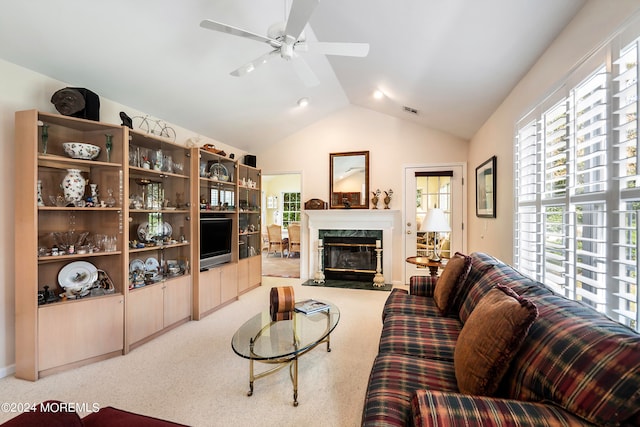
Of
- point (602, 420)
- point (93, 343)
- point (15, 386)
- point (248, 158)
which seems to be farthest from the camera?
point (248, 158)

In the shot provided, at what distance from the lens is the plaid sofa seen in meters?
0.84

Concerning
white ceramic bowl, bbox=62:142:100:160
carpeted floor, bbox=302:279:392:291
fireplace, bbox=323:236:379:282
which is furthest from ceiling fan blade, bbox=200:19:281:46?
carpeted floor, bbox=302:279:392:291

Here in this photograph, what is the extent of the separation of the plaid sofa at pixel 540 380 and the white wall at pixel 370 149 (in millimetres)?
3387

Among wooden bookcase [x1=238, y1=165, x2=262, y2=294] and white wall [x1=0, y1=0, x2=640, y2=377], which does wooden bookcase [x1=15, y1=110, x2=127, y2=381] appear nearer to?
white wall [x1=0, y1=0, x2=640, y2=377]

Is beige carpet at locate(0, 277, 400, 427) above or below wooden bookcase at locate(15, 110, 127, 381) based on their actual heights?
below

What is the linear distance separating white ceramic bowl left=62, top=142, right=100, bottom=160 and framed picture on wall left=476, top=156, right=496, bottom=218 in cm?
405

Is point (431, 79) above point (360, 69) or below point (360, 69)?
below

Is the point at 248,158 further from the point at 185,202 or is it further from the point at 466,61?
the point at 466,61

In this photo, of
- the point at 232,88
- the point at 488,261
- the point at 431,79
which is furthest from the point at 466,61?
the point at 232,88

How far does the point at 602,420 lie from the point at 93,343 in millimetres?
3249

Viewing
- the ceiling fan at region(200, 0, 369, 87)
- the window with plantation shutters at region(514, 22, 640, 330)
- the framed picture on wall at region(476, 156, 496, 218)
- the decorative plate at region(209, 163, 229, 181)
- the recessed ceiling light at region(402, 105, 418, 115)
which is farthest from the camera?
the recessed ceiling light at region(402, 105, 418, 115)

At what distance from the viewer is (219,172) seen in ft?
13.1

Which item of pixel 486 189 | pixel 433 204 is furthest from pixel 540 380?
pixel 433 204

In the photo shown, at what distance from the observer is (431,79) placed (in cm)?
307
